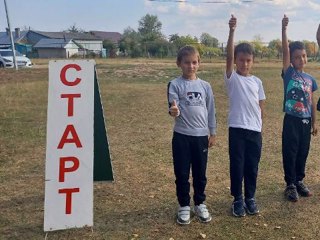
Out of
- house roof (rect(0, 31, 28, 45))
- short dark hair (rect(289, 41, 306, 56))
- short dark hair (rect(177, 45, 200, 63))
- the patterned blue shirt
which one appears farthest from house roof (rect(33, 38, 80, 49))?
short dark hair (rect(177, 45, 200, 63))

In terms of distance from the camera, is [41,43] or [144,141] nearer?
[144,141]

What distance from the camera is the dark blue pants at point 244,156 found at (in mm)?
3979

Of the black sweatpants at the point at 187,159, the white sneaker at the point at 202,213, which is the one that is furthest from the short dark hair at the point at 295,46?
the white sneaker at the point at 202,213

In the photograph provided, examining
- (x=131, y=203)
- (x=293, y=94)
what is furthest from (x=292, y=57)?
(x=131, y=203)

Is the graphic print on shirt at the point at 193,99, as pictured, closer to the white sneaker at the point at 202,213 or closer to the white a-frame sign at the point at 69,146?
the white a-frame sign at the point at 69,146

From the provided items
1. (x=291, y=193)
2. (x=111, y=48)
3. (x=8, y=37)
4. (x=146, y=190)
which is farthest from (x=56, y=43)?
(x=291, y=193)

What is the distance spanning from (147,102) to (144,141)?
4.98 meters

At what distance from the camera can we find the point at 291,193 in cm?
451

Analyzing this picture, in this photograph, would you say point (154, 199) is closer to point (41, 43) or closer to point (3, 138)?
point (3, 138)

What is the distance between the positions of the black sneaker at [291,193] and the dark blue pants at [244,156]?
1.92 ft

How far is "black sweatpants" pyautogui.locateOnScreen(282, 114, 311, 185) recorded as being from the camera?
4312 mm

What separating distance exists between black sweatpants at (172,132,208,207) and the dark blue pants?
0.31 meters

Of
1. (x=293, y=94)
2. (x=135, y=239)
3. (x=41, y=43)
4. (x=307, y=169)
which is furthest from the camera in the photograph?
(x=41, y=43)

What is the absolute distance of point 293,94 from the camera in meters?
4.29
